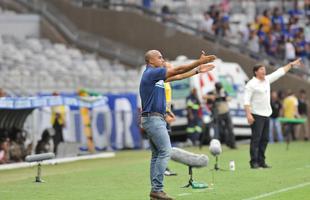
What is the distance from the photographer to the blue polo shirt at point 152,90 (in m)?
16.3

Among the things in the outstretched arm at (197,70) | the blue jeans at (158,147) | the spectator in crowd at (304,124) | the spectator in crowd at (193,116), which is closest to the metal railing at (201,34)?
the spectator in crowd at (304,124)

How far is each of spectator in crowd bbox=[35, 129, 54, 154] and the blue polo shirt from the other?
12.3 m

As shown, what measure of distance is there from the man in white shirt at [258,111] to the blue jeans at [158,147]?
247 inches

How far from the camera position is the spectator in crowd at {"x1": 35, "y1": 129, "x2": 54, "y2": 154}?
94.3 feet

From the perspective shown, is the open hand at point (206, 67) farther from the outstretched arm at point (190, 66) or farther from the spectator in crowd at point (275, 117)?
the spectator in crowd at point (275, 117)

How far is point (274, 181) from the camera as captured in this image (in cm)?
1973

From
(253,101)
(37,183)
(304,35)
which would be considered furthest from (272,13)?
(37,183)

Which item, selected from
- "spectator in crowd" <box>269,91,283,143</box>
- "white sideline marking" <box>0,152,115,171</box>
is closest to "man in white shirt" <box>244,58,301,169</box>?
"white sideline marking" <box>0,152,115,171</box>

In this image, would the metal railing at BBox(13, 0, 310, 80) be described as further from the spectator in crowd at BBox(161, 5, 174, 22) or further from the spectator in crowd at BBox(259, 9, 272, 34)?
the spectator in crowd at BBox(259, 9, 272, 34)


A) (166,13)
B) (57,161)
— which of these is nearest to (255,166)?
(57,161)

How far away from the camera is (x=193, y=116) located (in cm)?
3388

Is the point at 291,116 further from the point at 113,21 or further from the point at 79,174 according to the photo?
the point at 79,174

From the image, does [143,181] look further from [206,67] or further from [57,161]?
[57,161]

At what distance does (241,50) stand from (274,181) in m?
23.7
